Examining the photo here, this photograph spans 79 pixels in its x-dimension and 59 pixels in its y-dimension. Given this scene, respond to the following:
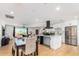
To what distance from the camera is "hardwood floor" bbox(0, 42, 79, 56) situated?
217 cm

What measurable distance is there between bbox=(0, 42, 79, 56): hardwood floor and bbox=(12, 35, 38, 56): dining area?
4.1 inches

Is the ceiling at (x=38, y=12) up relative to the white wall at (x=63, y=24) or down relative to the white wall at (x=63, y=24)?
up

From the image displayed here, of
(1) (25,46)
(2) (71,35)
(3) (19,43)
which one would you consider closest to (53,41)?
(2) (71,35)

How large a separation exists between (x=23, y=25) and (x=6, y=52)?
688mm

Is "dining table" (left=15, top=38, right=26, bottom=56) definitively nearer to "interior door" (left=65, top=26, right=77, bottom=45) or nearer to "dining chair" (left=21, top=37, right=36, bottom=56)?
"dining chair" (left=21, top=37, right=36, bottom=56)

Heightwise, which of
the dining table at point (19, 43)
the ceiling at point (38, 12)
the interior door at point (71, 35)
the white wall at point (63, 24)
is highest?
Result: the ceiling at point (38, 12)

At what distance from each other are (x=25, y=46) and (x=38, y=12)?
31.5 inches

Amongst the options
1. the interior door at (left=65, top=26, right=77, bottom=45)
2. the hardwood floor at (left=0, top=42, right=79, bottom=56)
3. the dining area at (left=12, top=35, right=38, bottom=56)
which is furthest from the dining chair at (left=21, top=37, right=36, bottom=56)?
the interior door at (left=65, top=26, right=77, bottom=45)

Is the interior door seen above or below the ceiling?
below

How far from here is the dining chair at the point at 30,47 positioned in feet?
7.42

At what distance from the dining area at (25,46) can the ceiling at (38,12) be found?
0.34m

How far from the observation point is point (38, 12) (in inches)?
86.8

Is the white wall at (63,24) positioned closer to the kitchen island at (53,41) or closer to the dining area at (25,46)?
the kitchen island at (53,41)

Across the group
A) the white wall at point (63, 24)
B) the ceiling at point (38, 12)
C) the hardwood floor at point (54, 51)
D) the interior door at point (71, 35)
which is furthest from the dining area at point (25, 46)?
the interior door at point (71, 35)
